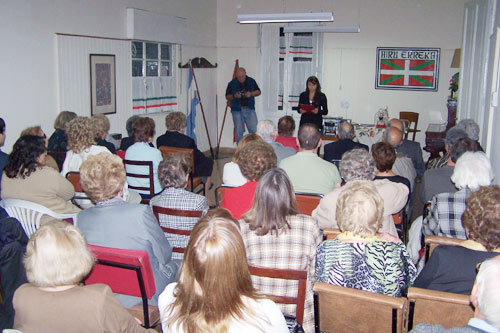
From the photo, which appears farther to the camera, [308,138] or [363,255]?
[308,138]

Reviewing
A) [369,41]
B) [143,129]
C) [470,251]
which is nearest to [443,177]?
[470,251]

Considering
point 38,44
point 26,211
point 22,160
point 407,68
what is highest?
point 407,68

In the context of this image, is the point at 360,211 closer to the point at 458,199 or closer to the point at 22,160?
the point at 458,199

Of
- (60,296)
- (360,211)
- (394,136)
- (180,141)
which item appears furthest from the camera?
(180,141)

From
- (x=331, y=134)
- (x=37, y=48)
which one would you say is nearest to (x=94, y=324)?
(x=37, y=48)

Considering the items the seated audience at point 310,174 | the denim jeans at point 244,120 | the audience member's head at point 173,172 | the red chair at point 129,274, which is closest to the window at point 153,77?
the denim jeans at point 244,120

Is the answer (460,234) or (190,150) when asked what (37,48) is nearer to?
(190,150)

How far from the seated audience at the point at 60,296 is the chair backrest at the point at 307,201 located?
1.92 metres

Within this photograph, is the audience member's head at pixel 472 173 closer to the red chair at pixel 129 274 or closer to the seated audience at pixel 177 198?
the seated audience at pixel 177 198

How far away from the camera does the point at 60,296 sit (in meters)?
1.78

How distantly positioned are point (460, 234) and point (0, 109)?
4.73 m

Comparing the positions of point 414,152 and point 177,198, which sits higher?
point 414,152

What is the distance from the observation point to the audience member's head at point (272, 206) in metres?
2.51

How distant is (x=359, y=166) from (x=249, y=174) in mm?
800
